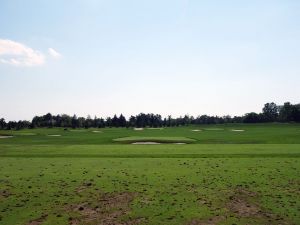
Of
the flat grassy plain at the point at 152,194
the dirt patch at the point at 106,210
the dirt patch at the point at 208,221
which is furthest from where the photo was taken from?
the flat grassy plain at the point at 152,194

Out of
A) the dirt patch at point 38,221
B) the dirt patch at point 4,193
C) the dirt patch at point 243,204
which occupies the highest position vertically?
the dirt patch at point 4,193

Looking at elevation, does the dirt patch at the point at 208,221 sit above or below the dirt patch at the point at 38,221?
below

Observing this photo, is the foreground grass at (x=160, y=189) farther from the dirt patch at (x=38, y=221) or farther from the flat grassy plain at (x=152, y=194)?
the dirt patch at (x=38, y=221)

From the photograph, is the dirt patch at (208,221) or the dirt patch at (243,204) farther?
the dirt patch at (243,204)

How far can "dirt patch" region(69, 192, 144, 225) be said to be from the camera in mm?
14492

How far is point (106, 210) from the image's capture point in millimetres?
15875

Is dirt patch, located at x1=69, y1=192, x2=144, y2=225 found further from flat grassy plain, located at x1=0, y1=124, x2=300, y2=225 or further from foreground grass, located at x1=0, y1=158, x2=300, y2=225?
foreground grass, located at x1=0, y1=158, x2=300, y2=225

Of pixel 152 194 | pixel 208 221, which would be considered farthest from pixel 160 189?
pixel 208 221

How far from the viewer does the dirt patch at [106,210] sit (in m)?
14.5

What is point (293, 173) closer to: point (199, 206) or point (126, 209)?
point (199, 206)

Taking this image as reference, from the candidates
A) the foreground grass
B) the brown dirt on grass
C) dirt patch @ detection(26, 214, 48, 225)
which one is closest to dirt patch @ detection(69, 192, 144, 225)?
the foreground grass

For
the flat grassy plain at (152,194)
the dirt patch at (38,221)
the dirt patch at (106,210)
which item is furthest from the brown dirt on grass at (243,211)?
the dirt patch at (38,221)

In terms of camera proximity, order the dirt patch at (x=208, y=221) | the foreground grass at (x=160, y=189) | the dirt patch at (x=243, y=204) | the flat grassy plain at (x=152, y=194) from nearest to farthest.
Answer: the dirt patch at (x=208, y=221) → the flat grassy plain at (x=152, y=194) → the foreground grass at (x=160, y=189) → the dirt patch at (x=243, y=204)

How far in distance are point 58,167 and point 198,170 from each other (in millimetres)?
10110
